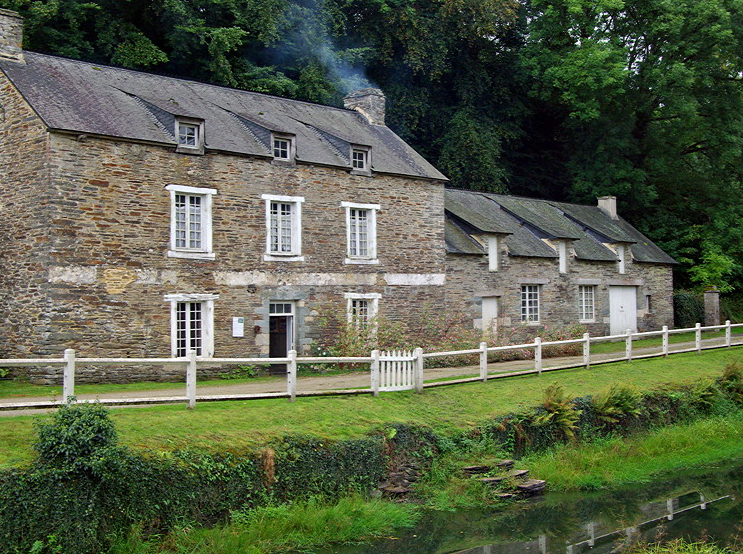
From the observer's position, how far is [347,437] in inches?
529

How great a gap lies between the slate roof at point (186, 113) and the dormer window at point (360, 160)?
0.22 metres

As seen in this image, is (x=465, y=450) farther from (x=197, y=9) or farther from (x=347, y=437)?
(x=197, y=9)


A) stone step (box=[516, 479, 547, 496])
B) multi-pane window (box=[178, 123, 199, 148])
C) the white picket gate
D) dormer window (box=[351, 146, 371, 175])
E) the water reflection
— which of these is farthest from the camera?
dormer window (box=[351, 146, 371, 175])

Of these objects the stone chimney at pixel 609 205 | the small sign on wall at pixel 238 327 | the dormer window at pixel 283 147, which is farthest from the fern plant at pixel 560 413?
the stone chimney at pixel 609 205

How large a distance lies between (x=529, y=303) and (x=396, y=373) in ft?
47.8

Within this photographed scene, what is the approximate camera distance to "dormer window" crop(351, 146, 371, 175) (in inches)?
947

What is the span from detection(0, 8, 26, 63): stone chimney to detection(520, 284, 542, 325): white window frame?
699 inches

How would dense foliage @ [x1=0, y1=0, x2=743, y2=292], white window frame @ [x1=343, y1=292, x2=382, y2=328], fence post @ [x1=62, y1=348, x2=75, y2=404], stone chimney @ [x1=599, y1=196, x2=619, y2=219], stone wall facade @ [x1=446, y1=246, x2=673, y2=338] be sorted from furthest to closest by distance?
stone chimney @ [x1=599, y1=196, x2=619, y2=219] → dense foliage @ [x1=0, y1=0, x2=743, y2=292] → stone wall facade @ [x1=446, y1=246, x2=673, y2=338] → white window frame @ [x1=343, y1=292, x2=382, y2=328] → fence post @ [x1=62, y1=348, x2=75, y2=404]

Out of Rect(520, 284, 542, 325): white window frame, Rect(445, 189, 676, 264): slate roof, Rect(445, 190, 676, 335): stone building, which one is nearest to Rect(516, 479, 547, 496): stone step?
Rect(445, 190, 676, 335): stone building

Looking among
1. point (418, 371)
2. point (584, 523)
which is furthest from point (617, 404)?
point (584, 523)

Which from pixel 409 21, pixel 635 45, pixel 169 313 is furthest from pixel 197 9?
pixel 635 45

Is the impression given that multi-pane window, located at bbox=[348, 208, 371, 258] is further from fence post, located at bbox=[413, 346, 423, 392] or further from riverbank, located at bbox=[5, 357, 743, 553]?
riverbank, located at bbox=[5, 357, 743, 553]

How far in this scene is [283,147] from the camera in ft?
74.6

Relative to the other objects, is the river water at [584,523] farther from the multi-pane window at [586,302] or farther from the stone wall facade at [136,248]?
the multi-pane window at [586,302]
